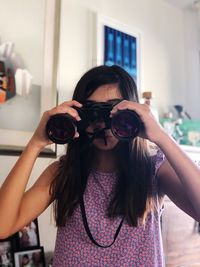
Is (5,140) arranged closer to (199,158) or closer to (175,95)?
(199,158)

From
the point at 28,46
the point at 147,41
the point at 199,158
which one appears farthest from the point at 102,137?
the point at 147,41

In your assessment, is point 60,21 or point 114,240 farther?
point 60,21

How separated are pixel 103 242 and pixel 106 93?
1.18 ft

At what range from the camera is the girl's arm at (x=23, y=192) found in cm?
75

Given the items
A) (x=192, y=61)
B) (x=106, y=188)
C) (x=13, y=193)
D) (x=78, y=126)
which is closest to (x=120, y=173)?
(x=106, y=188)

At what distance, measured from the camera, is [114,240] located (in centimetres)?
77

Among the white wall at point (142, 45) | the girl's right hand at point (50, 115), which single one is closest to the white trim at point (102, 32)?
the white wall at point (142, 45)

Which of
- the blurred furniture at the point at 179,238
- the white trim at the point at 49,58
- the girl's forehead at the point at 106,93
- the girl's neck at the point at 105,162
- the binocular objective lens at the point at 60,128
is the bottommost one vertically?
the blurred furniture at the point at 179,238

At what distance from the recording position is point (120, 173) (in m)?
0.85

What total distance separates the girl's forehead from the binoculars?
50 mm

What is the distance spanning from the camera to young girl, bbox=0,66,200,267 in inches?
29.4

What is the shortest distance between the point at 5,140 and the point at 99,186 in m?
0.57

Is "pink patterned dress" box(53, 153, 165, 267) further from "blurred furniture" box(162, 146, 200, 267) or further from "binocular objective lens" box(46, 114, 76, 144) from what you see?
"blurred furniture" box(162, 146, 200, 267)

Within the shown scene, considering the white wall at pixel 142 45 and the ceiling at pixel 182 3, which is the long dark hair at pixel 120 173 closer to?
the white wall at pixel 142 45
